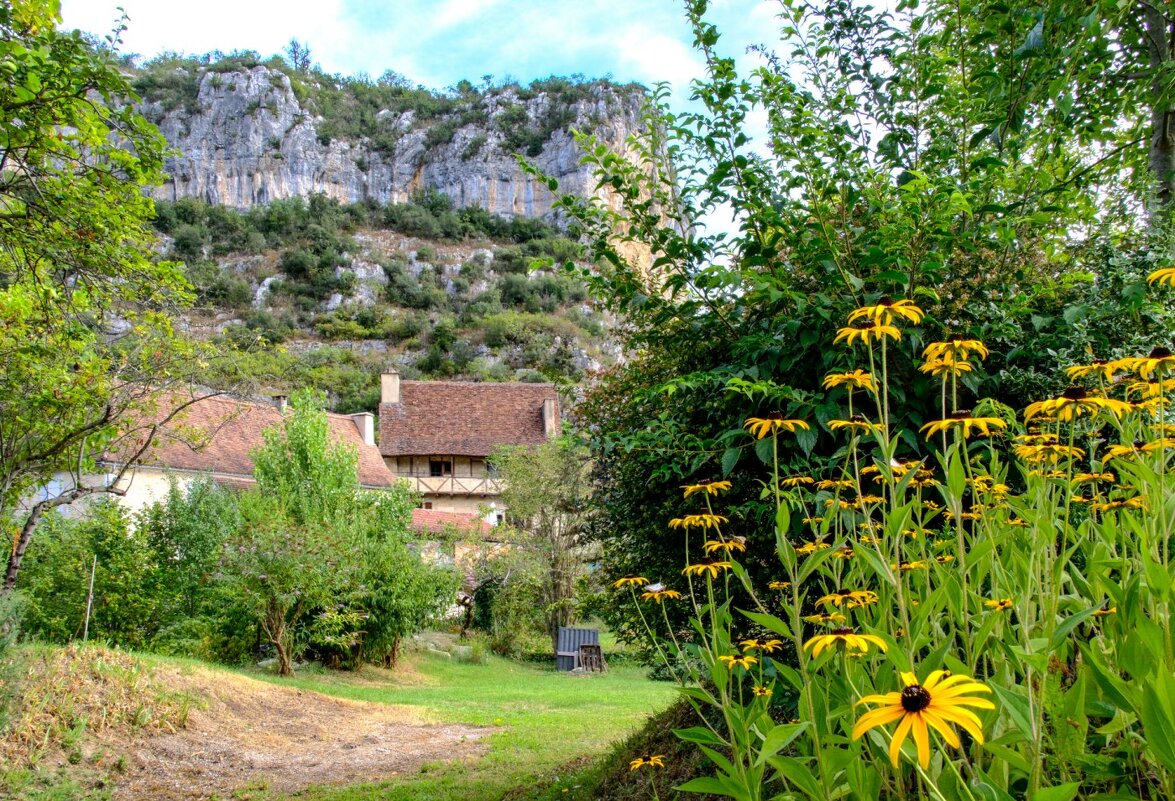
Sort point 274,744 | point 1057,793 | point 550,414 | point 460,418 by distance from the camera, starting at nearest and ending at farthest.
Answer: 1. point 1057,793
2. point 274,744
3. point 550,414
4. point 460,418

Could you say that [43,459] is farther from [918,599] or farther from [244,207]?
[244,207]

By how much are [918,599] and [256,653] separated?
15117 millimetres

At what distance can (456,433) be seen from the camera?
35.3 meters

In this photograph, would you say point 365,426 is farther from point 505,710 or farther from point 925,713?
point 925,713

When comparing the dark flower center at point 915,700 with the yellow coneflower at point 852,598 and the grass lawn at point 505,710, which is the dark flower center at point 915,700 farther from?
the grass lawn at point 505,710

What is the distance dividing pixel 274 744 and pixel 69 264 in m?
5.01

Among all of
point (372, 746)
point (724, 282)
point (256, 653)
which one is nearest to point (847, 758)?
point (724, 282)

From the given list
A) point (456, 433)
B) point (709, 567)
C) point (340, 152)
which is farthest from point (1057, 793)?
point (340, 152)

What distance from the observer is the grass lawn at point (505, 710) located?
5902 millimetres

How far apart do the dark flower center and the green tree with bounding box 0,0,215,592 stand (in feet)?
14.3

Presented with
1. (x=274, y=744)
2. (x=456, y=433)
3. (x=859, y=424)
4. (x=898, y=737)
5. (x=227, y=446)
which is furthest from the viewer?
(x=456, y=433)

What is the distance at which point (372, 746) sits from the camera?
25.9 ft

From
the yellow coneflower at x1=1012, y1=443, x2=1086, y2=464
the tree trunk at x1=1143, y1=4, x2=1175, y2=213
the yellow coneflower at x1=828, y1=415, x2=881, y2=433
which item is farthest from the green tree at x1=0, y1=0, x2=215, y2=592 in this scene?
the tree trunk at x1=1143, y1=4, x2=1175, y2=213

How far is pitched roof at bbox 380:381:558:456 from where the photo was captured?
34.8 meters
